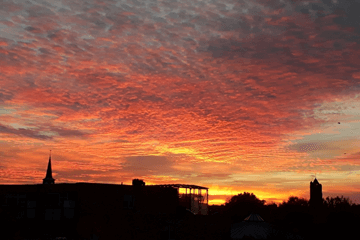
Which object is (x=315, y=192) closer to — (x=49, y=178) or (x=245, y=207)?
(x=245, y=207)

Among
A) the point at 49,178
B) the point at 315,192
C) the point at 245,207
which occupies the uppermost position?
the point at 49,178

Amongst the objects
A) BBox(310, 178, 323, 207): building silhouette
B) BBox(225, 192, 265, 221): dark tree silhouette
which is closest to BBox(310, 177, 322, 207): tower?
BBox(310, 178, 323, 207): building silhouette

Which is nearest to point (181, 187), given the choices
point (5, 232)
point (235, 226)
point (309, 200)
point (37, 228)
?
point (235, 226)

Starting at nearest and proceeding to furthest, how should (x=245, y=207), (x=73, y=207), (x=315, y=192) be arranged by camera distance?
(x=73, y=207)
(x=245, y=207)
(x=315, y=192)

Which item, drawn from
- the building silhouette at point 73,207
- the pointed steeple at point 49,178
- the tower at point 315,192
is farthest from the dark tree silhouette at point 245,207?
the building silhouette at point 73,207

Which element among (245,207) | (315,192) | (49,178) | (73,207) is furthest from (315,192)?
(73,207)

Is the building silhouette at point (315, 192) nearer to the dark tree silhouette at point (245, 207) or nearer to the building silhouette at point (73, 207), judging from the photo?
the dark tree silhouette at point (245, 207)

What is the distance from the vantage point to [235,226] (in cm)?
6153

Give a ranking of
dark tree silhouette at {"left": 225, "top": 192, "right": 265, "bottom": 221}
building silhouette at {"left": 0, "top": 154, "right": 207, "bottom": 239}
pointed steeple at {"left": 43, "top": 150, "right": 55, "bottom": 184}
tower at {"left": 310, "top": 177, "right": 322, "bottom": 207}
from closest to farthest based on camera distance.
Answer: building silhouette at {"left": 0, "top": 154, "right": 207, "bottom": 239} → dark tree silhouette at {"left": 225, "top": 192, "right": 265, "bottom": 221} → pointed steeple at {"left": 43, "top": 150, "right": 55, "bottom": 184} → tower at {"left": 310, "top": 177, "right": 322, "bottom": 207}

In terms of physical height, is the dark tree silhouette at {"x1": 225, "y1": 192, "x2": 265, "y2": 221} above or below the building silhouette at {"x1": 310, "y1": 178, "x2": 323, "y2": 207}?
below

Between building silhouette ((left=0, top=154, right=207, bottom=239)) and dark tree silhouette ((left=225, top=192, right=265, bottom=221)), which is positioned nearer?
building silhouette ((left=0, top=154, right=207, bottom=239))

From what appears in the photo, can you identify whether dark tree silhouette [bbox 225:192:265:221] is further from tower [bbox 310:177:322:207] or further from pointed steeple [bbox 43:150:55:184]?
pointed steeple [bbox 43:150:55:184]

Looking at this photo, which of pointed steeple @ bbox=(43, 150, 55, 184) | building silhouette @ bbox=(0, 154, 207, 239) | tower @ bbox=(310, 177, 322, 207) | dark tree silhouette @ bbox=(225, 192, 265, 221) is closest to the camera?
building silhouette @ bbox=(0, 154, 207, 239)

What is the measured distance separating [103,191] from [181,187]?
1174 centimetres
